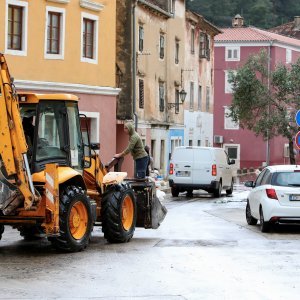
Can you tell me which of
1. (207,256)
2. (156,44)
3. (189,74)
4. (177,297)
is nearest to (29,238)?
(207,256)

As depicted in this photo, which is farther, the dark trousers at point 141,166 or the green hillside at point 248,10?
the green hillside at point 248,10

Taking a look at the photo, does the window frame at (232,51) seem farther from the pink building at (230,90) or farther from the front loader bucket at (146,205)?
the front loader bucket at (146,205)

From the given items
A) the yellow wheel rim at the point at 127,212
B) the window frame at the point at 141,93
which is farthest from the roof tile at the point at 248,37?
the yellow wheel rim at the point at 127,212

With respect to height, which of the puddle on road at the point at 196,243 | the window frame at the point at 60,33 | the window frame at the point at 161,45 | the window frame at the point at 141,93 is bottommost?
the puddle on road at the point at 196,243

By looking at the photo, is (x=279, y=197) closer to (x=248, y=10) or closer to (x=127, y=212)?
(x=127, y=212)

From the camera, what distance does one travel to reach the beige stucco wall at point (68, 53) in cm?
3469

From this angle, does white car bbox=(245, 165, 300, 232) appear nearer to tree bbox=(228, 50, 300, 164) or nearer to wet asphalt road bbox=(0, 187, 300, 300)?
wet asphalt road bbox=(0, 187, 300, 300)

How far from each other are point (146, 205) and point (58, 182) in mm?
3715

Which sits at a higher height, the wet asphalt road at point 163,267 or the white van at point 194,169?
the white van at point 194,169

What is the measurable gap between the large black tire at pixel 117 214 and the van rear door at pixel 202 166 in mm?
19670

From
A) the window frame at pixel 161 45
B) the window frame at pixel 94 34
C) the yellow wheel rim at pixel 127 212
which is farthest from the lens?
the window frame at pixel 161 45

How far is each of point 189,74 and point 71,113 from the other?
44859 mm

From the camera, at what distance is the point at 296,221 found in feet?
67.6

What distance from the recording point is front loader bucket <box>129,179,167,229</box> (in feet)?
61.9
